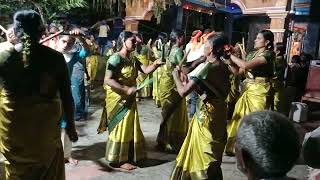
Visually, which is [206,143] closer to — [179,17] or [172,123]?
[172,123]

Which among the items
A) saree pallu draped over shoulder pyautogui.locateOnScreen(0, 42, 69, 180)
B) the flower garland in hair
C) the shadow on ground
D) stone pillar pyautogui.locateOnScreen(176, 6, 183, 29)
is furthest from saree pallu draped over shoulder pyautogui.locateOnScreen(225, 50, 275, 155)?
stone pillar pyautogui.locateOnScreen(176, 6, 183, 29)

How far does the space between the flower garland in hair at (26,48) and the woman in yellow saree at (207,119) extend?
1.49m

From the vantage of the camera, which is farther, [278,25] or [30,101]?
[278,25]

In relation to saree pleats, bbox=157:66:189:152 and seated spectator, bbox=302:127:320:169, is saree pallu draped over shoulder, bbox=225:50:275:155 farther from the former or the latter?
seated spectator, bbox=302:127:320:169

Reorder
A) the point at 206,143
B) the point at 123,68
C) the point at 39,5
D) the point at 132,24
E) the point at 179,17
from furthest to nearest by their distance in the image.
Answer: the point at 132,24, the point at 179,17, the point at 39,5, the point at 123,68, the point at 206,143

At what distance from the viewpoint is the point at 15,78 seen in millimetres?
2820

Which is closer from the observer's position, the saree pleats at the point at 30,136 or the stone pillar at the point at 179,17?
the saree pleats at the point at 30,136

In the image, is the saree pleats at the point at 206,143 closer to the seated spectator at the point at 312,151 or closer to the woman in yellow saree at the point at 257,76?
the woman in yellow saree at the point at 257,76

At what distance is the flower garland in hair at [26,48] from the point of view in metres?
2.79

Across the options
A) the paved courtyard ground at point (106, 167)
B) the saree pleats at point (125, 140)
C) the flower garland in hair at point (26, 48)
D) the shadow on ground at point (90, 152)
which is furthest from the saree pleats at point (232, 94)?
the flower garland in hair at point (26, 48)

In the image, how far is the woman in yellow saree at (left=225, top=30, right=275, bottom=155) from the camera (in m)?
4.98

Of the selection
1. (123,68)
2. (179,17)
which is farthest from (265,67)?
(179,17)

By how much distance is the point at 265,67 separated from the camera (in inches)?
204

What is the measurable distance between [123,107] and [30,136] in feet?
6.40
